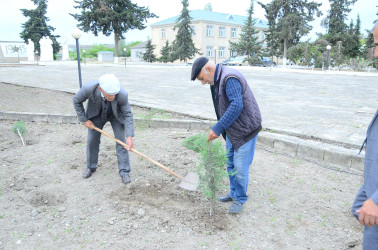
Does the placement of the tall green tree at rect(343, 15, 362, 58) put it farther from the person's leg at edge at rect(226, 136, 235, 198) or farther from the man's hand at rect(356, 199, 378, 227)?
the man's hand at rect(356, 199, 378, 227)

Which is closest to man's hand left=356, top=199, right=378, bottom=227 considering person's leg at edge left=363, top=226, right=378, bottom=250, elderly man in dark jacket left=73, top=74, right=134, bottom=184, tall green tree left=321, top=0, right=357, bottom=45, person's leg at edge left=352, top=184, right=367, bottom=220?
person's leg at edge left=363, top=226, right=378, bottom=250

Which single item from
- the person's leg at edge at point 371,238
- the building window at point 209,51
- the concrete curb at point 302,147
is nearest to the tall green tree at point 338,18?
the building window at point 209,51

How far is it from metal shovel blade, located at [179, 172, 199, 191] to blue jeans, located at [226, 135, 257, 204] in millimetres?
443

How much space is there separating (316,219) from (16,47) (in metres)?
48.9

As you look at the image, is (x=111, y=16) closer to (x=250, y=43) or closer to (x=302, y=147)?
(x=250, y=43)

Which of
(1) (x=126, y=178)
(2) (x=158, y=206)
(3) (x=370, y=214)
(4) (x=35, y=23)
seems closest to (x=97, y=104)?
(1) (x=126, y=178)

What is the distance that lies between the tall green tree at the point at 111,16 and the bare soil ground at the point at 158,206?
1387 inches

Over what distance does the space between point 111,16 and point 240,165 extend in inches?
1490

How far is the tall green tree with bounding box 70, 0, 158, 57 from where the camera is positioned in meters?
36.7

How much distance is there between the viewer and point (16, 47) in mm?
43094

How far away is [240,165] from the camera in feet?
9.66

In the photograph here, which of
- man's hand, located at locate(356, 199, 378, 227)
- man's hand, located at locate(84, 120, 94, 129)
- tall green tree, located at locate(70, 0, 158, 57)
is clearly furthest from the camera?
tall green tree, located at locate(70, 0, 158, 57)

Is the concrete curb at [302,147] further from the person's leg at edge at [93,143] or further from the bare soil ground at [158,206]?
the person's leg at edge at [93,143]

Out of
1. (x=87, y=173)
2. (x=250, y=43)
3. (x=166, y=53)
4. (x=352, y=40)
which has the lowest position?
(x=87, y=173)
